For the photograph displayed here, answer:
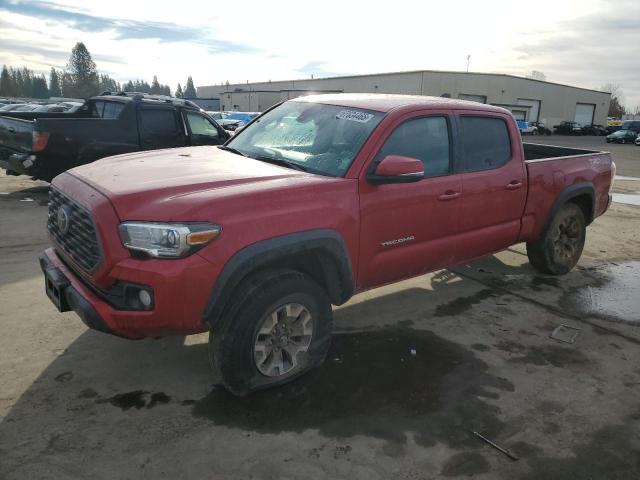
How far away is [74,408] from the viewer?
10.00 feet

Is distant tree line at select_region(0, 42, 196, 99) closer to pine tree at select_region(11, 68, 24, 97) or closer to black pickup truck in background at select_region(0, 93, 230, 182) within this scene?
pine tree at select_region(11, 68, 24, 97)

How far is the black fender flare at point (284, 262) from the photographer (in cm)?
283

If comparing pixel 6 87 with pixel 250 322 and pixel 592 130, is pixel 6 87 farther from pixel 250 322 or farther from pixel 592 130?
pixel 250 322

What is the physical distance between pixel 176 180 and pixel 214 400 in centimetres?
143

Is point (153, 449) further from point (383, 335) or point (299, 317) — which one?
point (383, 335)

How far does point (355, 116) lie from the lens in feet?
12.6

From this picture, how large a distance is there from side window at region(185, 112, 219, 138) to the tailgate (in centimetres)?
250

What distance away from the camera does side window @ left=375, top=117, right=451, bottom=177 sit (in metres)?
3.74

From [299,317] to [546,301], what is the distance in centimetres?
312

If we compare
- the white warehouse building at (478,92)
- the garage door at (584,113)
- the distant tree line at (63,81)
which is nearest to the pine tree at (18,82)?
the distant tree line at (63,81)

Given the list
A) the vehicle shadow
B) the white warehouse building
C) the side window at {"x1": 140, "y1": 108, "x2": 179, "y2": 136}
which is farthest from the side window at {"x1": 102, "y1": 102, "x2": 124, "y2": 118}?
the white warehouse building

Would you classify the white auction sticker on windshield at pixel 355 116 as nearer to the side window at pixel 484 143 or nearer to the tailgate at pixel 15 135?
the side window at pixel 484 143

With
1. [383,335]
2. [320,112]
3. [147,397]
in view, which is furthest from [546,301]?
[147,397]

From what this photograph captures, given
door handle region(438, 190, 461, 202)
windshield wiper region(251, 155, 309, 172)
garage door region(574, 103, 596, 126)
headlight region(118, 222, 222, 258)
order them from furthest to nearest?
1. garage door region(574, 103, 596, 126)
2. door handle region(438, 190, 461, 202)
3. windshield wiper region(251, 155, 309, 172)
4. headlight region(118, 222, 222, 258)
